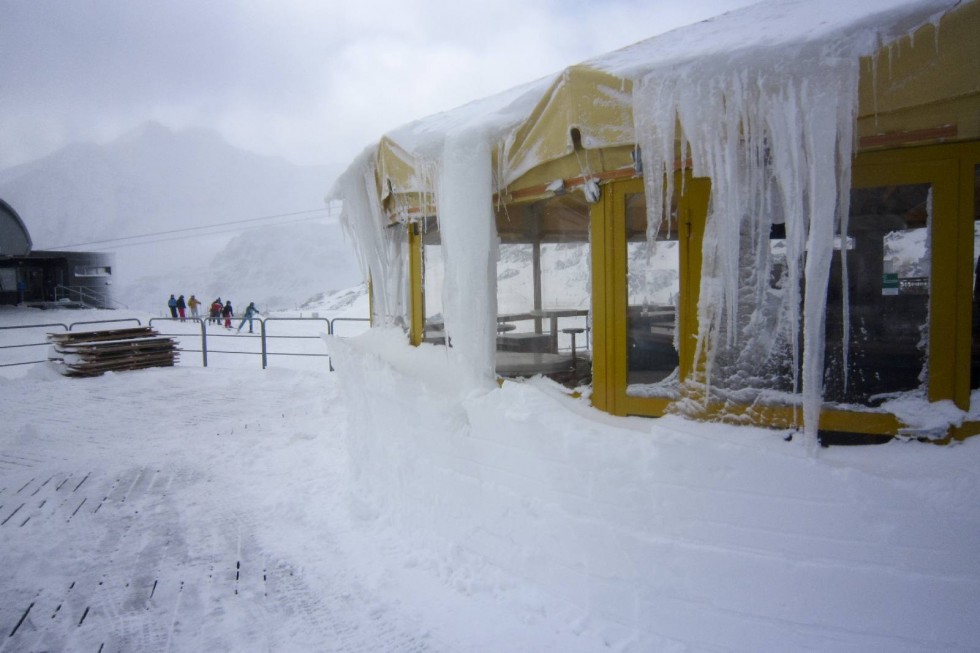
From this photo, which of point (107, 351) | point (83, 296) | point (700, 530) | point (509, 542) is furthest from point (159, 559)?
point (83, 296)

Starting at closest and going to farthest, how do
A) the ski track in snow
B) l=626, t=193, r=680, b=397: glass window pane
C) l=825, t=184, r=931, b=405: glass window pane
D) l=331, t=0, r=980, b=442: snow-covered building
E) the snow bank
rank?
the snow bank → l=331, t=0, r=980, b=442: snow-covered building → l=825, t=184, r=931, b=405: glass window pane → the ski track in snow → l=626, t=193, r=680, b=397: glass window pane

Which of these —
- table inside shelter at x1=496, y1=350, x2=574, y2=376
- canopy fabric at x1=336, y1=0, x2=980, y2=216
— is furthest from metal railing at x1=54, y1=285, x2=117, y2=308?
table inside shelter at x1=496, y1=350, x2=574, y2=376

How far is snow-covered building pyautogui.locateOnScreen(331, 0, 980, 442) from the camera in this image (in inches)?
96.4

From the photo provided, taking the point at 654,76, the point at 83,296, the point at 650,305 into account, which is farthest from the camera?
the point at 83,296

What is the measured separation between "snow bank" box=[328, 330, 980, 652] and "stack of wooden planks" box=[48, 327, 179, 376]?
978 centimetres

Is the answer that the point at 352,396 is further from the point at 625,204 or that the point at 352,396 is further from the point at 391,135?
the point at 625,204

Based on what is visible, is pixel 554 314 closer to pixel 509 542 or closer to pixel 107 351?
pixel 509 542

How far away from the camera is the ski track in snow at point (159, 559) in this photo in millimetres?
2932

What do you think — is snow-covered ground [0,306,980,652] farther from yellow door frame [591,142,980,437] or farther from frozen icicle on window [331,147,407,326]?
frozen icicle on window [331,147,407,326]

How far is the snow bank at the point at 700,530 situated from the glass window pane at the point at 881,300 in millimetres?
379

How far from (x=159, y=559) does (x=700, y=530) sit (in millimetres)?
3460

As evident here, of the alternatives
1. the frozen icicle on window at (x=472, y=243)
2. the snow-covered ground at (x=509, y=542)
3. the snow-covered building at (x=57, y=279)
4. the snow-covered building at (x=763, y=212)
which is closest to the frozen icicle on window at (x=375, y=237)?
the snow-covered ground at (x=509, y=542)

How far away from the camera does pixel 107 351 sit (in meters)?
10.7

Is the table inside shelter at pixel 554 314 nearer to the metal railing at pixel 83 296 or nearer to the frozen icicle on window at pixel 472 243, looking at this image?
the frozen icicle on window at pixel 472 243
